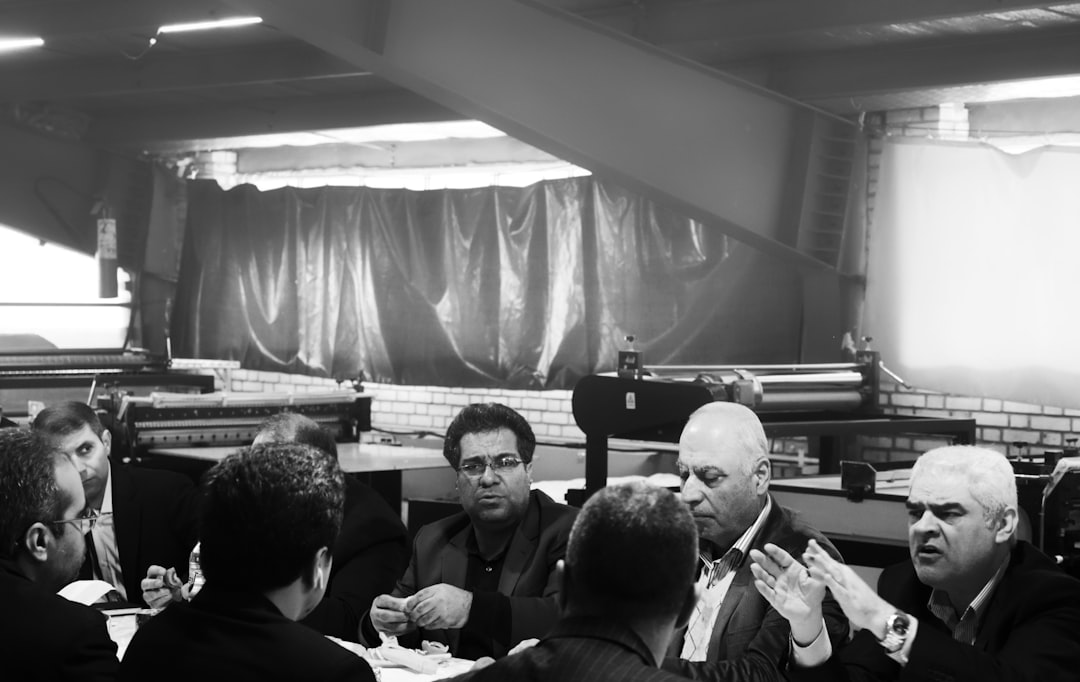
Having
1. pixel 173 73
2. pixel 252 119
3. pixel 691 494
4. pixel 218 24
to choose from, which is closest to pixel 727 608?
pixel 691 494

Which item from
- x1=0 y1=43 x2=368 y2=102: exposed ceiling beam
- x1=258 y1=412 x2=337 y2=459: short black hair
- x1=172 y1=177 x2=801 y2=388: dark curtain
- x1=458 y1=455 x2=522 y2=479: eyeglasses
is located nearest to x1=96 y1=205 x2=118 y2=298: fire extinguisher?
x1=172 y1=177 x2=801 y2=388: dark curtain

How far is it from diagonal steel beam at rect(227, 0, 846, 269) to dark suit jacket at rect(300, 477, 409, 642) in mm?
2149

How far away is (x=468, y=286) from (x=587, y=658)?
6.31 meters

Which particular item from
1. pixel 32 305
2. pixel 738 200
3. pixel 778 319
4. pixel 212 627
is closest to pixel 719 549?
pixel 212 627

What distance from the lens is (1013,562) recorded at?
268cm

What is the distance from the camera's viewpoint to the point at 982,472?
2.69 m

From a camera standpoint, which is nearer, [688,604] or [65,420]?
[688,604]

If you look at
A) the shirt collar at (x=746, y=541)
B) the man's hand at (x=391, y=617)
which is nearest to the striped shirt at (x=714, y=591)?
the shirt collar at (x=746, y=541)

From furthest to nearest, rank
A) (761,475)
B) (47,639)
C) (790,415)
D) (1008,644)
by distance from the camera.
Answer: (790,415), (761,475), (1008,644), (47,639)

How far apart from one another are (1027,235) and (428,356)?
3.74m

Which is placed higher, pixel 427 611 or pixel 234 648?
pixel 234 648

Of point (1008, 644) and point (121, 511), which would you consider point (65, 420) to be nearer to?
point (121, 511)

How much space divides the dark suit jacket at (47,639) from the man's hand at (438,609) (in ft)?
2.72

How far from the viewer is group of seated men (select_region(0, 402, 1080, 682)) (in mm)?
1812
